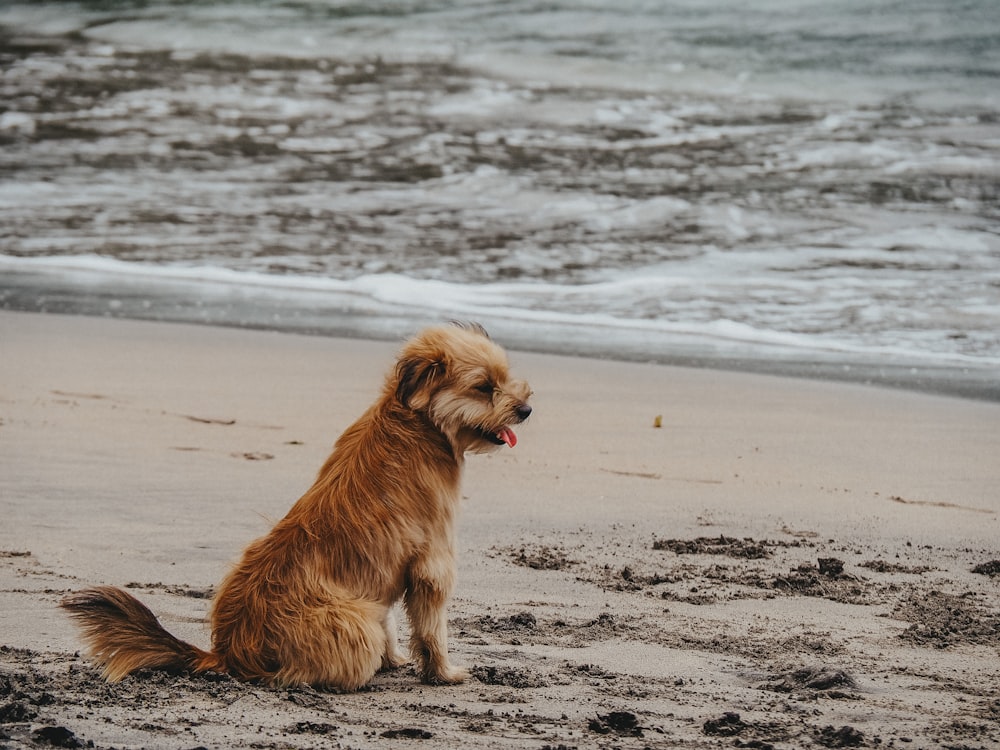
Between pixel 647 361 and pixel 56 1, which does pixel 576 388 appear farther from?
pixel 56 1

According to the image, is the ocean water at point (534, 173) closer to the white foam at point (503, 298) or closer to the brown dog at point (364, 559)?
the white foam at point (503, 298)

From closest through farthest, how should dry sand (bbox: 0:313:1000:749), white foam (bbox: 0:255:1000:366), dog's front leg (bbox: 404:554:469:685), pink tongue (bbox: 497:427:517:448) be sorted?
1. dry sand (bbox: 0:313:1000:749)
2. dog's front leg (bbox: 404:554:469:685)
3. pink tongue (bbox: 497:427:517:448)
4. white foam (bbox: 0:255:1000:366)

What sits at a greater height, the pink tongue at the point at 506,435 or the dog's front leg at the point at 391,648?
the pink tongue at the point at 506,435

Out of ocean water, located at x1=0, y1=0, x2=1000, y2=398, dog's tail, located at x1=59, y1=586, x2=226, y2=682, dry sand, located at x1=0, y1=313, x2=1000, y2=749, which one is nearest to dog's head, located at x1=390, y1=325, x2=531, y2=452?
dry sand, located at x1=0, y1=313, x2=1000, y2=749

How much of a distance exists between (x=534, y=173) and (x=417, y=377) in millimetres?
12338

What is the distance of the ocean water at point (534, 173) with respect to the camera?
1048 cm

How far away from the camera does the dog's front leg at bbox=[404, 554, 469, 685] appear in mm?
3934

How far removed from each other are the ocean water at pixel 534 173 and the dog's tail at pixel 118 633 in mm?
5990

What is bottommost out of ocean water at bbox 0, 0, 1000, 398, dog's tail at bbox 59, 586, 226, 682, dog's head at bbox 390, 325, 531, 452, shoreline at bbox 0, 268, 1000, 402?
dog's tail at bbox 59, 586, 226, 682

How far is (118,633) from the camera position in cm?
357

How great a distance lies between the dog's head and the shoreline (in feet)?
16.8

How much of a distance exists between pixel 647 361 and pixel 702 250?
4030mm

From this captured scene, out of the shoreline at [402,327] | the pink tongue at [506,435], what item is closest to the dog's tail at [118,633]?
the pink tongue at [506,435]

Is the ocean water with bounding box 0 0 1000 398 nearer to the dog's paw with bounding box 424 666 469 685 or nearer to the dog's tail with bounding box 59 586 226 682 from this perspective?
the dog's paw with bounding box 424 666 469 685
